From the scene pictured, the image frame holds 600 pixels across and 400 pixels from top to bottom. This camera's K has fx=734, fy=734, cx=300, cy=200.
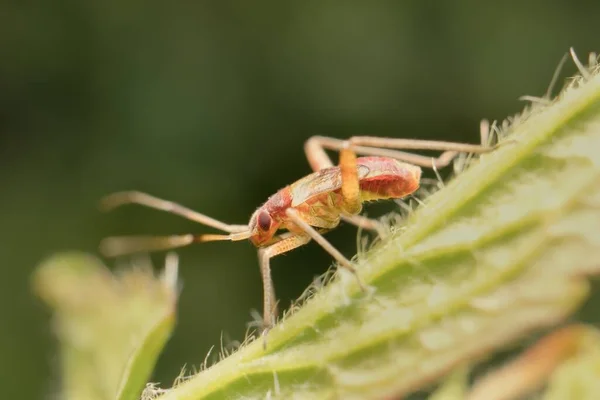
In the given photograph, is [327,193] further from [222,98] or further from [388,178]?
[222,98]

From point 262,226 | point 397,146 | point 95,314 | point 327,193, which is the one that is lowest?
point 95,314

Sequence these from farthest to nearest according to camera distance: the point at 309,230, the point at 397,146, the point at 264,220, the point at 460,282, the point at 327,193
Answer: the point at 264,220
the point at 327,193
the point at 309,230
the point at 397,146
the point at 460,282

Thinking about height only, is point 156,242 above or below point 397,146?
below

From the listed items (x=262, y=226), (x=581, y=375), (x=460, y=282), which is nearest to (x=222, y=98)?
(x=262, y=226)

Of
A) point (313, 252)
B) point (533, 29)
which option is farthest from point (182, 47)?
point (533, 29)

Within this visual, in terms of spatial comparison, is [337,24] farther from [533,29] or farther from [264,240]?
[264,240]

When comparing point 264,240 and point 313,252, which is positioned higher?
point 264,240

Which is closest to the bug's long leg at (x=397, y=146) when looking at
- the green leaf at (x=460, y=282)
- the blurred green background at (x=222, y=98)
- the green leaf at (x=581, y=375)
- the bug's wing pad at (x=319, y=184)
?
the bug's wing pad at (x=319, y=184)
